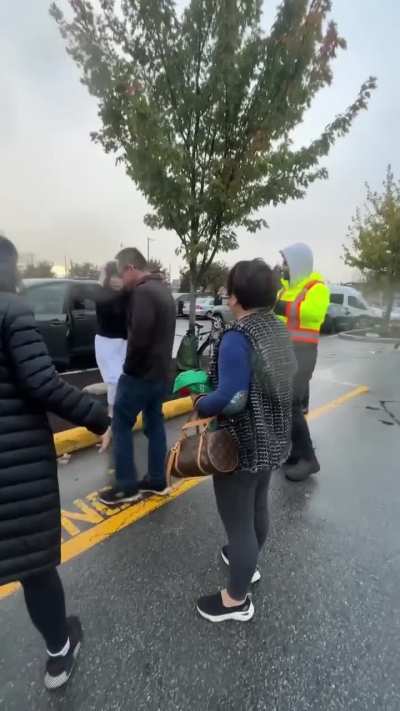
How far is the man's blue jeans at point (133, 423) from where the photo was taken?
2570 mm

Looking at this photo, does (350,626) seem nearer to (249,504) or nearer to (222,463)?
(249,504)

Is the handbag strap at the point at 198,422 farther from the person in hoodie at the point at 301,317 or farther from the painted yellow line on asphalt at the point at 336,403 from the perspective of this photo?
the painted yellow line on asphalt at the point at 336,403

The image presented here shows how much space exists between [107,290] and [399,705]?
9.26 feet

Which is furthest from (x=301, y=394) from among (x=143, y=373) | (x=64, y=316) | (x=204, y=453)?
(x=64, y=316)

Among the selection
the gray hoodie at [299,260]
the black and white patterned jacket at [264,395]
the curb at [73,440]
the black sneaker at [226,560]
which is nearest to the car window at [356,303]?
the gray hoodie at [299,260]

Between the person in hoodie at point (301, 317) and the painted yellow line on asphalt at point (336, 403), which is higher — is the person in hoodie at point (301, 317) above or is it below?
above

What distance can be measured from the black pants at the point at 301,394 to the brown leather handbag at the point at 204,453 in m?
1.43

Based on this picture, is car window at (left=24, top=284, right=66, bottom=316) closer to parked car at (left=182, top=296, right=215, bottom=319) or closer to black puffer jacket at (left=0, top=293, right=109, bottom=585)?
black puffer jacket at (left=0, top=293, right=109, bottom=585)

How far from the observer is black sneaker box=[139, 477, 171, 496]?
9.40ft

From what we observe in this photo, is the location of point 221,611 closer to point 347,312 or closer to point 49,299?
point 49,299

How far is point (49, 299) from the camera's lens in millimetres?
5680

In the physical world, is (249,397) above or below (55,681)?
above

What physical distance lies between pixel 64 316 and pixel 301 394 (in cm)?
387

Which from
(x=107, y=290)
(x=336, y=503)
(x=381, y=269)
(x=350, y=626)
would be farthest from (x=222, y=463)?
(x=381, y=269)
